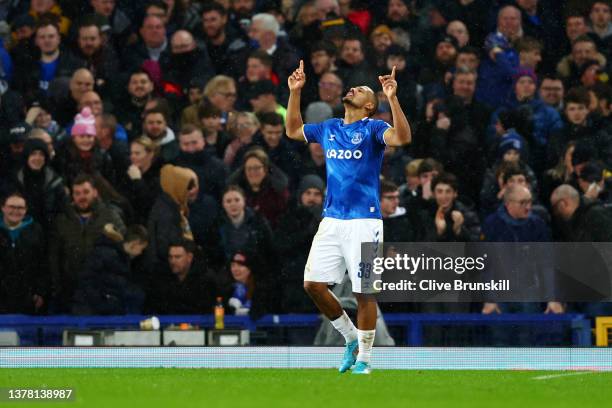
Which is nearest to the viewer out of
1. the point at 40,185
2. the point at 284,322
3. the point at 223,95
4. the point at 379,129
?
the point at 379,129

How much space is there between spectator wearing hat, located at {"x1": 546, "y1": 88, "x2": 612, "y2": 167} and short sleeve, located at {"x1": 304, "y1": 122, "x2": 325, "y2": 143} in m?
7.31

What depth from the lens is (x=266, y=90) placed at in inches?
789

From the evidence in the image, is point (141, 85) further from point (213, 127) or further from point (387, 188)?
point (387, 188)

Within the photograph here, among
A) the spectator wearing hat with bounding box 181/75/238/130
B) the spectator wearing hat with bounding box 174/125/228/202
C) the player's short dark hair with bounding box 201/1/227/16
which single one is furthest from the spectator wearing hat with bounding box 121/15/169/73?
the spectator wearing hat with bounding box 174/125/228/202

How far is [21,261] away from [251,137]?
3.54m

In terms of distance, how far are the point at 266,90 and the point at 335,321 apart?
25.9 feet

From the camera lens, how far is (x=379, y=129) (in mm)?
12234

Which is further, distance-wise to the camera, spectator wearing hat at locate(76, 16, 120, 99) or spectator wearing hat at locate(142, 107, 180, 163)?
spectator wearing hat at locate(76, 16, 120, 99)

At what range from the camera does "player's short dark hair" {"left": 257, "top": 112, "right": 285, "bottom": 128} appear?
63.7 ft

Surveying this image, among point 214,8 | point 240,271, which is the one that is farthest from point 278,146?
point 214,8

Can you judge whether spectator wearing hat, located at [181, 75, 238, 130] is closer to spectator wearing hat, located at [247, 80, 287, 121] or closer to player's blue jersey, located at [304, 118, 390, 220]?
spectator wearing hat, located at [247, 80, 287, 121]

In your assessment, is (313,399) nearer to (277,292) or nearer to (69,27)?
(277,292)

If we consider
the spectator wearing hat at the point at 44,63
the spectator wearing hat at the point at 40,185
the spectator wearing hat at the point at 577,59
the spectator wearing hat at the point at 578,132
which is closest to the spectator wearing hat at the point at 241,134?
the spectator wearing hat at the point at 40,185

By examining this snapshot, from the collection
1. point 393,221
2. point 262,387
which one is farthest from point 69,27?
point 262,387
